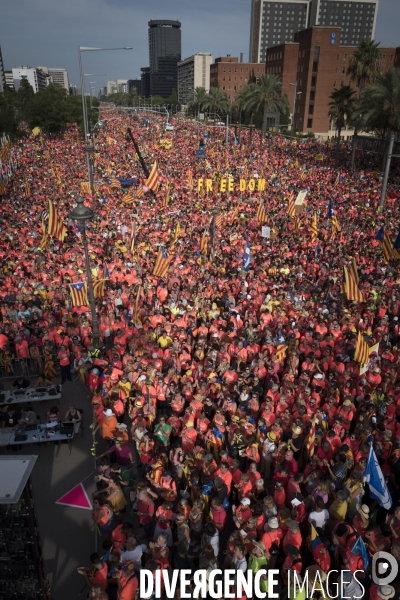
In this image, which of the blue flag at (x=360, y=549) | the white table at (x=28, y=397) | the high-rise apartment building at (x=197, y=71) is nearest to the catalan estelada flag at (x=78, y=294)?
the white table at (x=28, y=397)

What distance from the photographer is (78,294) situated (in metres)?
13.5

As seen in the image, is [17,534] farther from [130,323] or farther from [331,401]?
[130,323]

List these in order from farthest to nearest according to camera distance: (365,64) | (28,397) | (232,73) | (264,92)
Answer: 1. (232,73)
2. (264,92)
3. (365,64)
4. (28,397)

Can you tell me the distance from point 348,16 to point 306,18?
1371 cm

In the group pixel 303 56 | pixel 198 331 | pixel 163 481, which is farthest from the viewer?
pixel 303 56

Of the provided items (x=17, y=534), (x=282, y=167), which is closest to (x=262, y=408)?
(x=17, y=534)

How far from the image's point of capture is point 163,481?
7.02m

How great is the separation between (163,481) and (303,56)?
88.5 meters

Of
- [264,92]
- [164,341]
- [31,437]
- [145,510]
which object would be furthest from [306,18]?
[145,510]

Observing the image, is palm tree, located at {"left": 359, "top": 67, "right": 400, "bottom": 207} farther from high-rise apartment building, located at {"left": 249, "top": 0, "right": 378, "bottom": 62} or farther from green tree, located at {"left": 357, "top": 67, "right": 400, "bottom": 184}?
high-rise apartment building, located at {"left": 249, "top": 0, "right": 378, "bottom": 62}

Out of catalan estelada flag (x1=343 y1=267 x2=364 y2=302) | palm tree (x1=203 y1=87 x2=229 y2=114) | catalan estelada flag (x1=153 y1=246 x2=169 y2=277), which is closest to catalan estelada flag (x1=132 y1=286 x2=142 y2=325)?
catalan estelada flag (x1=153 y1=246 x2=169 y2=277)

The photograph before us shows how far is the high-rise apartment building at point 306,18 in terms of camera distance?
13425cm

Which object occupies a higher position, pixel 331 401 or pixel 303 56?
pixel 303 56

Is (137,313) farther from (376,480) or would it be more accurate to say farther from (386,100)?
(386,100)
